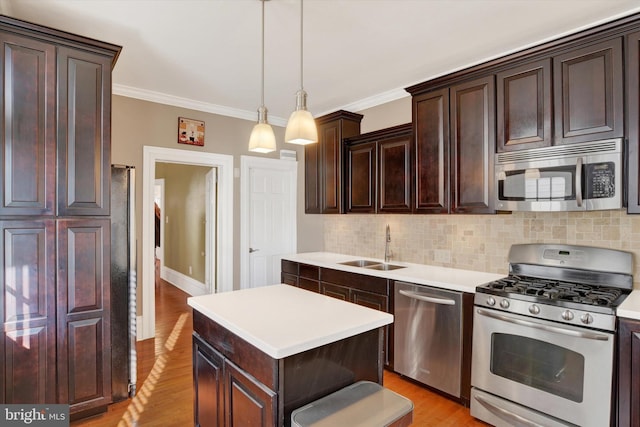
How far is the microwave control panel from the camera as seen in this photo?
2.15 metres

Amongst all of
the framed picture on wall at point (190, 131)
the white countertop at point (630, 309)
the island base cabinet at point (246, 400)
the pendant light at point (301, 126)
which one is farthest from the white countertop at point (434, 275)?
the framed picture on wall at point (190, 131)

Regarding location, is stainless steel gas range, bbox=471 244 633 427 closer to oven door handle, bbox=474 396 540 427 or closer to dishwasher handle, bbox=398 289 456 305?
oven door handle, bbox=474 396 540 427

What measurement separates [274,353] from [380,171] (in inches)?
103

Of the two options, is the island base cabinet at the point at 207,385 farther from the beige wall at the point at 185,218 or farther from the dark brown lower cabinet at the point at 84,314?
the beige wall at the point at 185,218

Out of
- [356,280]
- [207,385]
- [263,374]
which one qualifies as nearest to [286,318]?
[263,374]

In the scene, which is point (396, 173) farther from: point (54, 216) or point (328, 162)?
point (54, 216)

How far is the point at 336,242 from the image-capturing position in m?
4.66

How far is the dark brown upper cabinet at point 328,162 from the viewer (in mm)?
4090

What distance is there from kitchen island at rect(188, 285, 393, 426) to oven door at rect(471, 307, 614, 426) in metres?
1.01

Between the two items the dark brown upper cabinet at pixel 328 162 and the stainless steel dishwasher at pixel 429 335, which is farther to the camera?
the dark brown upper cabinet at pixel 328 162

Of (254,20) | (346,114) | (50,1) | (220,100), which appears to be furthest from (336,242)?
(50,1)

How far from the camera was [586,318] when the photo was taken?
1983 mm

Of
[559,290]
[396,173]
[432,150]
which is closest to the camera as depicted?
[559,290]

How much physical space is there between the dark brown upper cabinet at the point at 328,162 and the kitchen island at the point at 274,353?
2.18 meters
